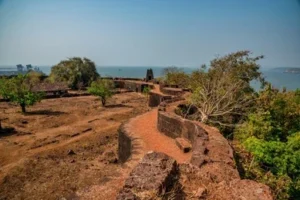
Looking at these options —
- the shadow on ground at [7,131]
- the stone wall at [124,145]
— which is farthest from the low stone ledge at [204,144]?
the shadow on ground at [7,131]

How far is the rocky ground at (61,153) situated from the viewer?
12147 millimetres

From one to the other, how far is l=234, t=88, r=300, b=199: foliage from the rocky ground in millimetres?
6368

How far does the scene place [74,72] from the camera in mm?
48125

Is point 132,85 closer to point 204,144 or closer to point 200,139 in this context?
point 200,139

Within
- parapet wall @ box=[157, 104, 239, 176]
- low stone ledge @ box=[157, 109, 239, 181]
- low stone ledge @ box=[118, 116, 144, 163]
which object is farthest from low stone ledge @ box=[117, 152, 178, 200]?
low stone ledge @ box=[118, 116, 144, 163]

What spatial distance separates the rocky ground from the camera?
1215 centimetres

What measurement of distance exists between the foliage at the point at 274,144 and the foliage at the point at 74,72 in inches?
1449

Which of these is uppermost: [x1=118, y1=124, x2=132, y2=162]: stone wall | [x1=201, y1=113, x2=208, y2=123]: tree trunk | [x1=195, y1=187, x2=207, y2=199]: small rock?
[x1=195, y1=187, x2=207, y2=199]: small rock

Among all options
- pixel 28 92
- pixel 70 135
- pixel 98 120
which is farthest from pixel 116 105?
pixel 70 135

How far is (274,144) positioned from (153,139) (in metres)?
6.16

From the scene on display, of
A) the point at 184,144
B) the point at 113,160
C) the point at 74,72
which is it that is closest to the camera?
the point at 184,144

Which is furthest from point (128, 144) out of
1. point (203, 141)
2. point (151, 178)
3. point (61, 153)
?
point (151, 178)

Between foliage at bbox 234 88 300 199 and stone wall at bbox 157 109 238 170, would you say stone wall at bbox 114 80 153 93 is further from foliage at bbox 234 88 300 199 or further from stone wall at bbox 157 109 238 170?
stone wall at bbox 157 109 238 170

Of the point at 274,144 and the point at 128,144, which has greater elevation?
the point at 274,144
